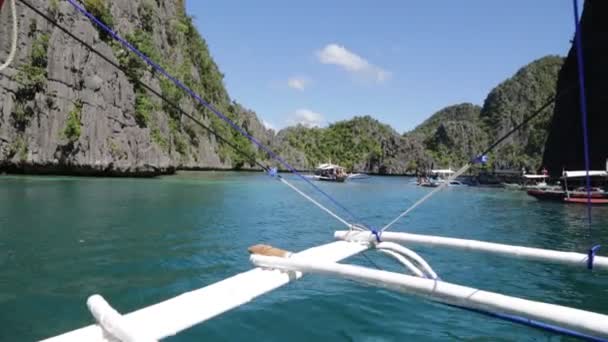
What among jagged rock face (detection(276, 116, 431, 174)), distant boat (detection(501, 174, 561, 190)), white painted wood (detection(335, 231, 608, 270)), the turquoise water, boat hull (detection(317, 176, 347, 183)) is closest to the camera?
white painted wood (detection(335, 231, 608, 270))

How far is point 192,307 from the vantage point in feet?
12.9

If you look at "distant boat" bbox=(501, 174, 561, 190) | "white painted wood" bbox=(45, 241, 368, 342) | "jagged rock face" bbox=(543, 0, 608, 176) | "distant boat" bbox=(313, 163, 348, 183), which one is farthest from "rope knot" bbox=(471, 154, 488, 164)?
"distant boat" bbox=(313, 163, 348, 183)

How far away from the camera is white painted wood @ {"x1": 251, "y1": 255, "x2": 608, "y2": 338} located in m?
3.65

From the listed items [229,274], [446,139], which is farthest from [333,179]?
[446,139]

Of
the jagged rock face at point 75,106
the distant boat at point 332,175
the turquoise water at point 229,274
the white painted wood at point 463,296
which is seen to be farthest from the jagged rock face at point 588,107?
the jagged rock face at point 75,106

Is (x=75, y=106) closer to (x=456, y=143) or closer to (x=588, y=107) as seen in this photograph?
(x=588, y=107)

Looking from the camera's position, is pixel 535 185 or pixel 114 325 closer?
pixel 114 325

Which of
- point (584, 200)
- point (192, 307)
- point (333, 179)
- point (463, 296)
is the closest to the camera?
point (192, 307)

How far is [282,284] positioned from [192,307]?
1.26m

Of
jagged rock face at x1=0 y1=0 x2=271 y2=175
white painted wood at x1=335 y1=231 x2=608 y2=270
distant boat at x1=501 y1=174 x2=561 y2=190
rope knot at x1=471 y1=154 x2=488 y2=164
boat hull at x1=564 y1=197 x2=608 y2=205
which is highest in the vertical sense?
jagged rock face at x1=0 y1=0 x2=271 y2=175

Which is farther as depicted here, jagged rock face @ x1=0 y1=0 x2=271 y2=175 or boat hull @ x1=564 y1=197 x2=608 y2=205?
jagged rock face @ x1=0 y1=0 x2=271 y2=175

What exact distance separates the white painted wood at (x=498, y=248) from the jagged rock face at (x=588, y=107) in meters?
54.4

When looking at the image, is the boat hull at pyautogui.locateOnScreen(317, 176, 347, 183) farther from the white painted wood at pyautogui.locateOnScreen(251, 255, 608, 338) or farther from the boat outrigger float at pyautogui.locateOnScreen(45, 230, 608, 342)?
the white painted wood at pyautogui.locateOnScreen(251, 255, 608, 338)

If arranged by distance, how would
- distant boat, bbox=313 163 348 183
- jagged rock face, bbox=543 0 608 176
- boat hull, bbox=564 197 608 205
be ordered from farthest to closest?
distant boat, bbox=313 163 348 183, jagged rock face, bbox=543 0 608 176, boat hull, bbox=564 197 608 205
